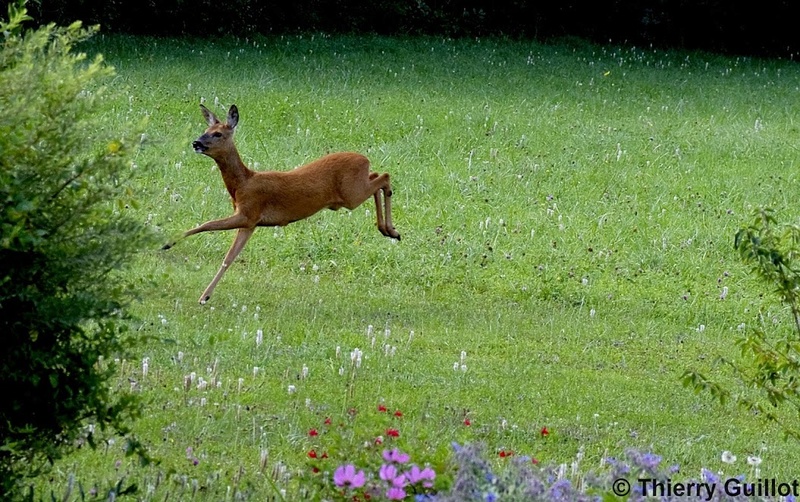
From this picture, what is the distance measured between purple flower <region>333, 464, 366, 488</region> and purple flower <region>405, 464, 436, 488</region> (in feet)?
0.52

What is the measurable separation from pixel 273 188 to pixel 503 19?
1836 cm

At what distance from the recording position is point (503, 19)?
27.8 metres

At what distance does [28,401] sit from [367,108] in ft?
43.9

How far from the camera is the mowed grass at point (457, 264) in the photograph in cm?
725

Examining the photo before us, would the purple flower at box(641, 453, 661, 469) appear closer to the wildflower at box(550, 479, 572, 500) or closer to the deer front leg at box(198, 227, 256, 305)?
the wildflower at box(550, 479, 572, 500)

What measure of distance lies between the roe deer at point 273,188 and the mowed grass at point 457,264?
Answer: 41 centimetres

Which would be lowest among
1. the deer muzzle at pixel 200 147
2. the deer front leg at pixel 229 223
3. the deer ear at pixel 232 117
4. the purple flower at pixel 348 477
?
the deer front leg at pixel 229 223

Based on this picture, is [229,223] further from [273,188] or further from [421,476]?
[421,476]

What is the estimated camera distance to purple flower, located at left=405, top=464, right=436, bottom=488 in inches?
166

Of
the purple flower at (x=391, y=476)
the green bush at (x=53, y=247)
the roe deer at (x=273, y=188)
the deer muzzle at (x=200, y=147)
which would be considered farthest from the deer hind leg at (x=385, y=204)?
the purple flower at (x=391, y=476)

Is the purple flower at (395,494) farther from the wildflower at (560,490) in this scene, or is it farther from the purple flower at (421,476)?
the wildflower at (560,490)

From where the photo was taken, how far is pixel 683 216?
544 inches

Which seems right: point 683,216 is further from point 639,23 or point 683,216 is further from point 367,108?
point 639,23

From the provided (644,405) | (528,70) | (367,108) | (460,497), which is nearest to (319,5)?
(528,70)
